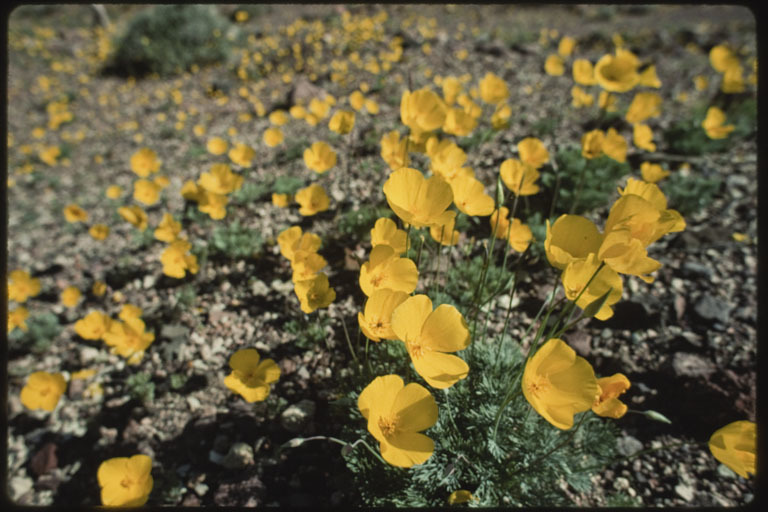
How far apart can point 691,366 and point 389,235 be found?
2170mm

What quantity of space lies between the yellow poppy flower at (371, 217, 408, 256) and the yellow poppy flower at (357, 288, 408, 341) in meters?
0.28

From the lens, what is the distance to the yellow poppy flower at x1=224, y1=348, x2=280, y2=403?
2.29 metres

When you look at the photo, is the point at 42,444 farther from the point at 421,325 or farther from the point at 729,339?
the point at 729,339

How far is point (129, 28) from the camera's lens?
405 inches

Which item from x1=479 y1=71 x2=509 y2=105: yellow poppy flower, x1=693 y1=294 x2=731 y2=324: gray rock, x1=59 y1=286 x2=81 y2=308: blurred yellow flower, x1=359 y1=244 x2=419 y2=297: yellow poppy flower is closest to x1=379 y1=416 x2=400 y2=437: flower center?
x1=359 y1=244 x2=419 y2=297: yellow poppy flower

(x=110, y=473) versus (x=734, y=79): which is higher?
(x=734, y=79)

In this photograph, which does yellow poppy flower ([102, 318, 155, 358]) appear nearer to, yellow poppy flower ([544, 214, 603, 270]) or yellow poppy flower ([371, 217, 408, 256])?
yellow poppy flower ([371, 217, 408, 256])

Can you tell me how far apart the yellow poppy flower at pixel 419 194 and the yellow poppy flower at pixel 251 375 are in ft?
4.11

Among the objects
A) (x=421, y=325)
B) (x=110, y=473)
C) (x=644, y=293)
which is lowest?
(x=110, y=473)

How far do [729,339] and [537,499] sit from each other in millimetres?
1868

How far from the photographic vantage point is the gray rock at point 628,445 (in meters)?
2.35

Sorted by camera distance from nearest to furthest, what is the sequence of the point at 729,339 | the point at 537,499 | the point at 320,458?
the point at 537,499 < the point at 320,458 < the point at 729,339

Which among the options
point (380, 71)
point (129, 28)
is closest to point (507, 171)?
point (380, 71)

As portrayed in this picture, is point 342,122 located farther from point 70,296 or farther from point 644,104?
point 70,296
